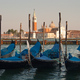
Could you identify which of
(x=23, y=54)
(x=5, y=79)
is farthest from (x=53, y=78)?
(x=23, y=54)

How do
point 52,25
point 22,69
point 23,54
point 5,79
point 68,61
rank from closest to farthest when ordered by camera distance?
point 5,79, point 68,61, point 22,69, point 23,54, point 52,25

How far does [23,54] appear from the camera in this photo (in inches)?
635

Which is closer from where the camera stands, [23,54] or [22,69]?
[22,69]

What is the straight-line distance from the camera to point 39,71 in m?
14.5

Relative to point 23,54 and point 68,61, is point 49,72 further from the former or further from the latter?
point 23,54

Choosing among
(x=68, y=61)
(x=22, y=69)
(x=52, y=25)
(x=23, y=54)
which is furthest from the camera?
(x=52, y=25)

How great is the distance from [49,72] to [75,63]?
1570mm

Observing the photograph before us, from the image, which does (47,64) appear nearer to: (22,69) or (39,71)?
(39,71)

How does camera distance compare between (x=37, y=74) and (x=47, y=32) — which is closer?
(x=37, y=74)

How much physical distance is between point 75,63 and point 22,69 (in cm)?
329

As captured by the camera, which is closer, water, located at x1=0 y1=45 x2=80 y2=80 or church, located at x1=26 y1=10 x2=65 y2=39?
water, located at x1=0 y1=45 x2=80 y2=80

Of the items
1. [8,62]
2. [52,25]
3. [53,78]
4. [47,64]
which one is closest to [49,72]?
[47,64]

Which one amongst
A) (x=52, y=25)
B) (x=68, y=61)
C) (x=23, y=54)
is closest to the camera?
(x=68, y=61)

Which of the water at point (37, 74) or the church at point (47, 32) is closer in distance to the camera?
the water at point (37, 74)
